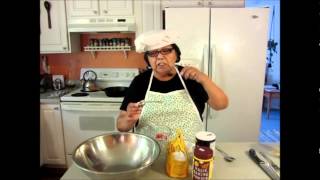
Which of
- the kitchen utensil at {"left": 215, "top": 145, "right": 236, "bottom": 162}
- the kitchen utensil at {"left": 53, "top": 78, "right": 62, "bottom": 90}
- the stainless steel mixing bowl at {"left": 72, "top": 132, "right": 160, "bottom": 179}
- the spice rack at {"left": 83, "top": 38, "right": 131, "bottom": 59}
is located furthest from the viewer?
the kitchen utensil at {"left": 53, "top": 78, "right": 62, "bottom": 90}

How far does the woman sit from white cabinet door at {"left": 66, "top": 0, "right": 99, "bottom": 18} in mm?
1358

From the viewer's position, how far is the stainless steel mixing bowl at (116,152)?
0.86 metres

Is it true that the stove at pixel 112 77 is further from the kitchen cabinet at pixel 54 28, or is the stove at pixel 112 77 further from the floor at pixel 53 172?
the floor at pixel 53 172

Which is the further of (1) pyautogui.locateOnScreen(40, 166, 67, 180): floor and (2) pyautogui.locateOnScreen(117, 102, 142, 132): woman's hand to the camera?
(1) pyautogui.locateOnScreen(40, 166, 67, 180): floor

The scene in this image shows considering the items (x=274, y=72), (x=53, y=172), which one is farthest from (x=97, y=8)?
(x=274, y=72)

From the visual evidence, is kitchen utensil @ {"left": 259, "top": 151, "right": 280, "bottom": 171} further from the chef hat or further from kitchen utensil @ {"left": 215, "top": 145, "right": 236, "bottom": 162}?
the chef hat

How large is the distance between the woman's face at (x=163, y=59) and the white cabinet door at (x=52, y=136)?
57.8 inches

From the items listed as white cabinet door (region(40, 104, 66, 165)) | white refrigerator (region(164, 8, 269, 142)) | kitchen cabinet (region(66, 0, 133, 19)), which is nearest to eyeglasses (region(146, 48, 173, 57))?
white refrigerator (region(164, 8, 269, 142))

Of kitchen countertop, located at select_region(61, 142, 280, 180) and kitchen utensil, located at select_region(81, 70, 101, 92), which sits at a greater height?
→ kitchen utensil, located at select_region(81, 70, 101, 92)

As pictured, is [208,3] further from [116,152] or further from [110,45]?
[116,152]

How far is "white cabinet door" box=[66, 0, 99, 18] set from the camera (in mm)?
2344

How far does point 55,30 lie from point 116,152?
6.32 ft
